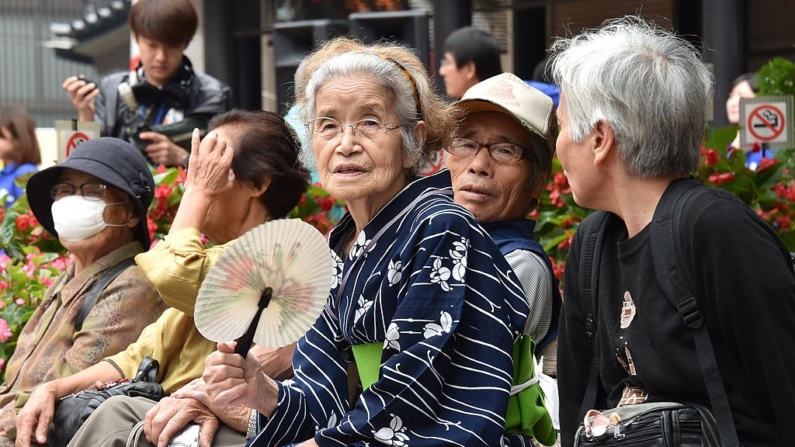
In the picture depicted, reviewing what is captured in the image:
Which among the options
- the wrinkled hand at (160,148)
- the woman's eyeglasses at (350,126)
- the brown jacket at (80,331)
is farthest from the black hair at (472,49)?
the woman's eyeglasses at (350,126)

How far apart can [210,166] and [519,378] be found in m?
1.64

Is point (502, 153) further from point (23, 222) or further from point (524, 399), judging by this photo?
point (23, 222)

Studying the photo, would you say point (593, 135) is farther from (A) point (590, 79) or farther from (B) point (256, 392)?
(B) point (256, 392)

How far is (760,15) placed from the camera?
11.6m

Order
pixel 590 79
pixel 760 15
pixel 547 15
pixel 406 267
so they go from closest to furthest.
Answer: pixel 590 79
pixel 406 267
pixel 760 15
pixel 547 15

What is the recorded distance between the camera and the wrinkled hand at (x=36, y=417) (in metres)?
4.35

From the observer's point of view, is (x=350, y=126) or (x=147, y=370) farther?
(x=147, y=370)

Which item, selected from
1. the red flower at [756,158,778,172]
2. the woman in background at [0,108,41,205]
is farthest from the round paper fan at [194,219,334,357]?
the woman in background at [0,108,41,205]

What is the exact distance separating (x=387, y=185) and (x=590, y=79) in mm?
732

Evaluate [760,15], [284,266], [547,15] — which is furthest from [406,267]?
[547,15]

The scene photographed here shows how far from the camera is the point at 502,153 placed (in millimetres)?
4172

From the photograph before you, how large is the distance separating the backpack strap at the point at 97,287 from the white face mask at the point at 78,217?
167mm

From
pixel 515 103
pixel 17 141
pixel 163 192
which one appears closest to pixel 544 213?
pixel 515 103

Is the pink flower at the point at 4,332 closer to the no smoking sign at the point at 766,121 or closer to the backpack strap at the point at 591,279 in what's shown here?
the backpack strap at the point at 591,279
